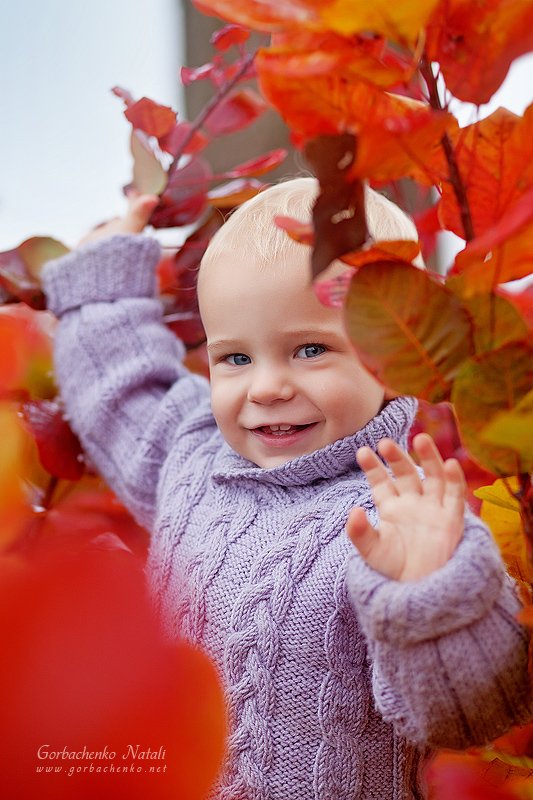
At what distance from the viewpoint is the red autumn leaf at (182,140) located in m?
0.93

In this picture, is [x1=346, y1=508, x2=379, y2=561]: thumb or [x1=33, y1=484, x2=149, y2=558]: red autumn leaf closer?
[x1=346, y1=508, x2=379, y2=561]: thumb

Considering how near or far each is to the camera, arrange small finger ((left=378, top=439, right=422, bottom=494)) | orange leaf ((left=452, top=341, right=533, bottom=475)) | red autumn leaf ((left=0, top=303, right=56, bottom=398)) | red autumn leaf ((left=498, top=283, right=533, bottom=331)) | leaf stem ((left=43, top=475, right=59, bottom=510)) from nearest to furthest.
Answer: orange leaf ((left=452, top=341, right=533, bottom=475))
small finger ((left=378, top=439, right=422, bottom=494))
red autumn leaf ((left=498, top=283, right=533, bottom=331))
red autumn leaf ((left=0, top=303, right=56, bottom=398))
leaf stem ((left=43, top=475, right=59, bottom=510))

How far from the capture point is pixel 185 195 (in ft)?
3.15

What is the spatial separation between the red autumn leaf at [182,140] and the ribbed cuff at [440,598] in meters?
0.61

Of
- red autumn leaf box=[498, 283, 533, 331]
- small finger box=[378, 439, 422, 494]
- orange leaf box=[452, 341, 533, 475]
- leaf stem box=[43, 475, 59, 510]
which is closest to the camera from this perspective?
orange leaf box=[452, 341, 533, 475]

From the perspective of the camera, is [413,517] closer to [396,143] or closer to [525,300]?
[396,143]

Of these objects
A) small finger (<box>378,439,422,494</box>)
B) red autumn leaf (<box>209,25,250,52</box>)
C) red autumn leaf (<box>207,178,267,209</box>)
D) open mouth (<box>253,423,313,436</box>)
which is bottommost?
open mouth (<box>253,423,313,436</box>)

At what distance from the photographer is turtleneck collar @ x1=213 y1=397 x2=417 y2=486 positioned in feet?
2.37

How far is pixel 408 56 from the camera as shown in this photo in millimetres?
478

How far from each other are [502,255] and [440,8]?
0.46 feet

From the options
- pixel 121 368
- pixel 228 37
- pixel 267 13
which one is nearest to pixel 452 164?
pixel 267 13

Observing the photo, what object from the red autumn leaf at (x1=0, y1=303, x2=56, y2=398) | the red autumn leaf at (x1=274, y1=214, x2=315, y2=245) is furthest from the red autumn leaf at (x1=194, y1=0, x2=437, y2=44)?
the red autumn leaf at (x1=0, y1=303, x2=56, y2=398)

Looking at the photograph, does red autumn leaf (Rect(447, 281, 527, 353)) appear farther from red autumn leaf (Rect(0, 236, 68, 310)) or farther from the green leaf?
red autumn leaf (Rect(0, 236, 68, 310))

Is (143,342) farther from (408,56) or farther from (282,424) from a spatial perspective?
(408,56)
